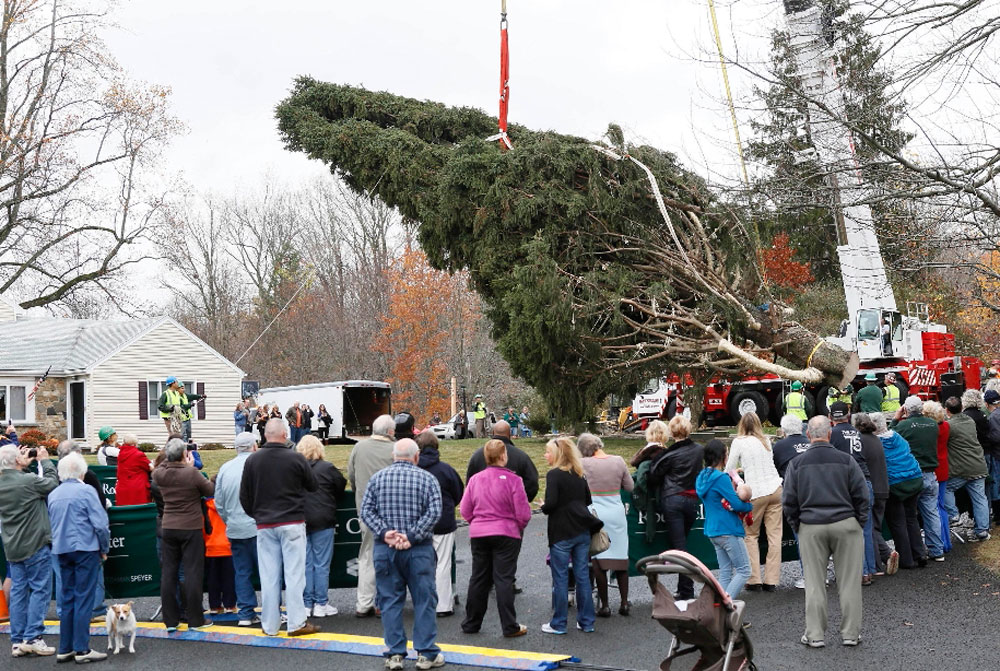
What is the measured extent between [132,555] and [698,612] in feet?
18.7

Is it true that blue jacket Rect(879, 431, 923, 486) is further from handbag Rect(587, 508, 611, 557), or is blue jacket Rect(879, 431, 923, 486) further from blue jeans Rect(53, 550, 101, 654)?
blue jeans Rect(53, 550, 101, 654)

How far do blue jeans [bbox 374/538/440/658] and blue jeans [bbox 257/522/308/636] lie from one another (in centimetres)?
113

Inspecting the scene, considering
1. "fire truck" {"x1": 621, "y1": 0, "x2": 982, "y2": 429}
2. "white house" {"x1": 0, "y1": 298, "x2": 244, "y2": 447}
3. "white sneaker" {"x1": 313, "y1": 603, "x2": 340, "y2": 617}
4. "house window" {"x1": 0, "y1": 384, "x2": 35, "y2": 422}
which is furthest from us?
"white house" {"x1": 0, "y1": 298, "x2": 244, "y2": 447}

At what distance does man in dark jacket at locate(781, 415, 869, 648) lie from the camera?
7000mm

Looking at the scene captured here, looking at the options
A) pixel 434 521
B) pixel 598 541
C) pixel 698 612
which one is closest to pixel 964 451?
pixel 598 541

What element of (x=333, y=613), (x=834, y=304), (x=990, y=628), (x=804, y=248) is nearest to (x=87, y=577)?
(x=333, y=613)

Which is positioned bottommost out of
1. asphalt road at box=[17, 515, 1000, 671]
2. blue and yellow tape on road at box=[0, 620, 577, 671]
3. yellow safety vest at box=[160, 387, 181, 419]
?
asphalt road at box=[17, 515, 1000, 671]

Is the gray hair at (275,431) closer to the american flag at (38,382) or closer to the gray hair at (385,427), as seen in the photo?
the gray hair at (385,427)

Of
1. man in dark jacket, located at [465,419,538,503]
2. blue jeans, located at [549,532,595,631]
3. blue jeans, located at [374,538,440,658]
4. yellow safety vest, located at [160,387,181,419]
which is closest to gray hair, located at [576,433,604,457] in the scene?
man in dark jacket, located at [465,419,538,503]

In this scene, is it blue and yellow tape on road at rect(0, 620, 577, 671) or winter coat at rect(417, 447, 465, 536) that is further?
winter coat at rect(417, 447, 465, 536)

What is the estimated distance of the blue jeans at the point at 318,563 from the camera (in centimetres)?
853

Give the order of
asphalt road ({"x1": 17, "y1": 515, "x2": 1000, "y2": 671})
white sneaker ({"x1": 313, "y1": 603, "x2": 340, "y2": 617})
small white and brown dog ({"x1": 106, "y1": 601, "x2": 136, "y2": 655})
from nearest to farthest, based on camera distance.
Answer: asphalt road ({"x1": 17, "y1": 515, "x2": 1000, "y2": 671}) → small white and brown dog ({"x1": 106, "y1": 601, "x2": 136, "y2": 655}) → white sneaker ({"x1": 313, "y1": 603, "x2": 340, "y2": 617})

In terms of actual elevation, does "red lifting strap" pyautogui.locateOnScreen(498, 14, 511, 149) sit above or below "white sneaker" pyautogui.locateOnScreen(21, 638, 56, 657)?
above

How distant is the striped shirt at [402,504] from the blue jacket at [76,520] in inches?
90.9
